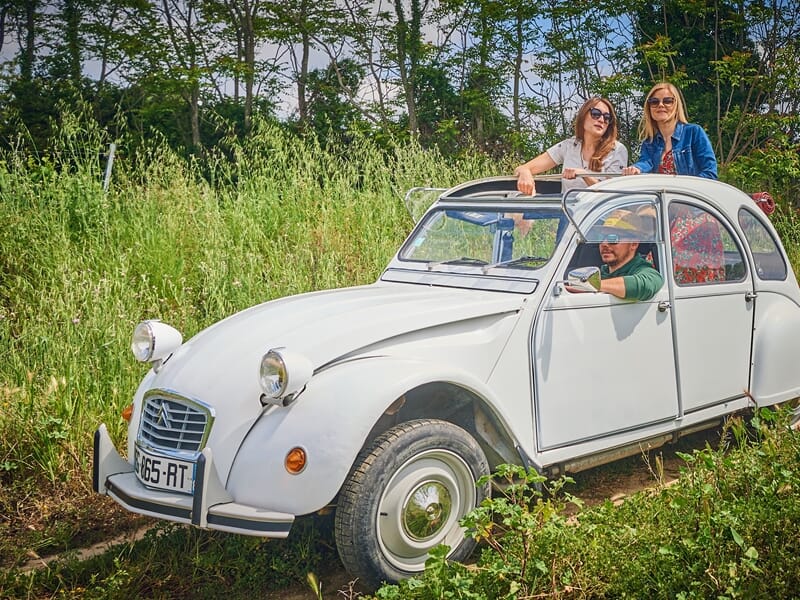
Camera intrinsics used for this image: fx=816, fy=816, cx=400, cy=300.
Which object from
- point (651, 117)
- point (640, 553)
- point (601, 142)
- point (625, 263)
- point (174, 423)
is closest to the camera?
point (640, 553)

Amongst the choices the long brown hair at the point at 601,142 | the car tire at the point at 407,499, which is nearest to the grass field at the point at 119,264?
the car tire at the point at 407,499

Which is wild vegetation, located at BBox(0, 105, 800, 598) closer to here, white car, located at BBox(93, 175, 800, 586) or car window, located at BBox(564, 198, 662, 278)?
white car, located at BBox(93, 175, 800, 586)

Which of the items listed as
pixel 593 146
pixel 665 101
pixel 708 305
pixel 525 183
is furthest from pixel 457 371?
pixel 665 101

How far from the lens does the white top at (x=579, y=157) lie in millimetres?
5402

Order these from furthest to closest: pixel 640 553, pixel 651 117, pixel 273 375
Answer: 1. pixel 651 117
2. pixel 273 375
3. pixel 640 553

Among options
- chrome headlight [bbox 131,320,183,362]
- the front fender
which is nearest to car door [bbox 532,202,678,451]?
the front fender

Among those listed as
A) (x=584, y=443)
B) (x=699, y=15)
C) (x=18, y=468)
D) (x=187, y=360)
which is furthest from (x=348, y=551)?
(x=699, y=15)

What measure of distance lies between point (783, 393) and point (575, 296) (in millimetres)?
1964

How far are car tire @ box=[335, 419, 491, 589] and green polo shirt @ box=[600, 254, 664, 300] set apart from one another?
1363 millimetres

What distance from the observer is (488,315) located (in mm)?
3984

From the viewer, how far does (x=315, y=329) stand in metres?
3.75

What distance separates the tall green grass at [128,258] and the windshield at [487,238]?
197 cm

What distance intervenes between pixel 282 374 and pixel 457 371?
0.79 meters

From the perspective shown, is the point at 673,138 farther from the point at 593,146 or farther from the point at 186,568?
the point at 186,568
